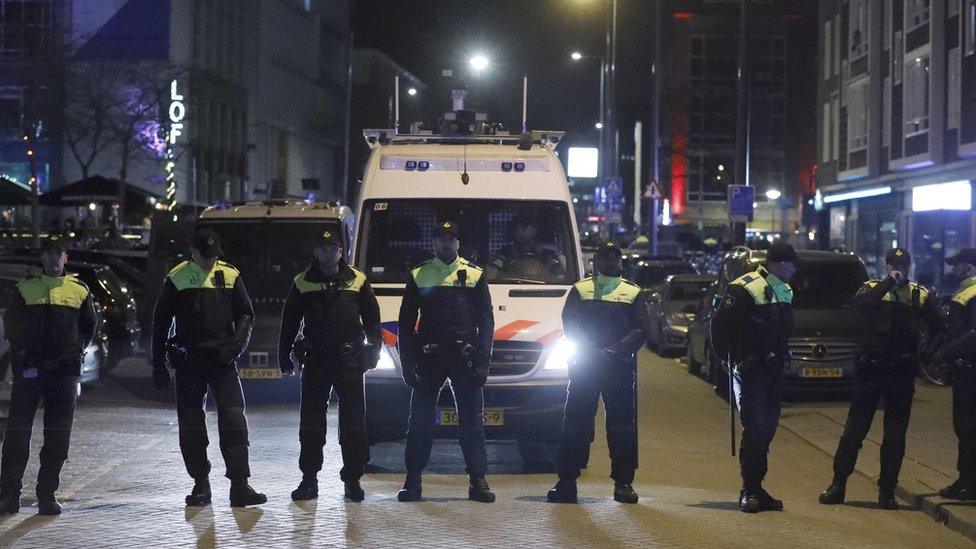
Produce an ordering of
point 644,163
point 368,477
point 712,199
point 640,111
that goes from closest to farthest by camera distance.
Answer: point 368,477
point 712,199
point 644,163
point 640,111

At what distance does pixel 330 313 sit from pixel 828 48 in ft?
153

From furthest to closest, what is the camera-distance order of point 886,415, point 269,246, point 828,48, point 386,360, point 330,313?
point 828,48 < point 269,246 < point 386,360 < point 886,415 < point 330,313

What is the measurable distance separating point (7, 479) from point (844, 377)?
1109cm

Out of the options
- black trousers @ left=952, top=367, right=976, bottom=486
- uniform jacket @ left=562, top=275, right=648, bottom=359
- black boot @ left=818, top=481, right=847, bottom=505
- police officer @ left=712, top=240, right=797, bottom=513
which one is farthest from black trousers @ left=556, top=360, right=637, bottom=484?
black trousers @ left=952, top=367, right=976, bottom=486

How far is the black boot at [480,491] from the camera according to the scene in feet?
34.4

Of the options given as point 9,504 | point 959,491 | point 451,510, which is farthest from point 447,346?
point 959,491

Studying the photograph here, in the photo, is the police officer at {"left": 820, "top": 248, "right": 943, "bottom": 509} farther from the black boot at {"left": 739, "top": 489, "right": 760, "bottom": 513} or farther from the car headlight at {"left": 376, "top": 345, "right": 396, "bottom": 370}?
the car headlight at {"left": 376, "top": 345, "right": 396, "bottom": 370}

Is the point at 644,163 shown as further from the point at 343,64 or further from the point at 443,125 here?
the point at 443,125

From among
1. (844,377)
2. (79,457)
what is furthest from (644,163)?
(79,457)

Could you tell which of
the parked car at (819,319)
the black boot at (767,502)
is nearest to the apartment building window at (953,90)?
the parked car at (819,319)

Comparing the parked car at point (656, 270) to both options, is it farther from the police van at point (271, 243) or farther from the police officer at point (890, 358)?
the police officer at point (890, 358)

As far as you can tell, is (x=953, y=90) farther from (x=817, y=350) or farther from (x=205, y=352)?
(x=205, y=352)

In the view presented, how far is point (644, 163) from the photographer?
98000mm

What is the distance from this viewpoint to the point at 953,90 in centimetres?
3875
